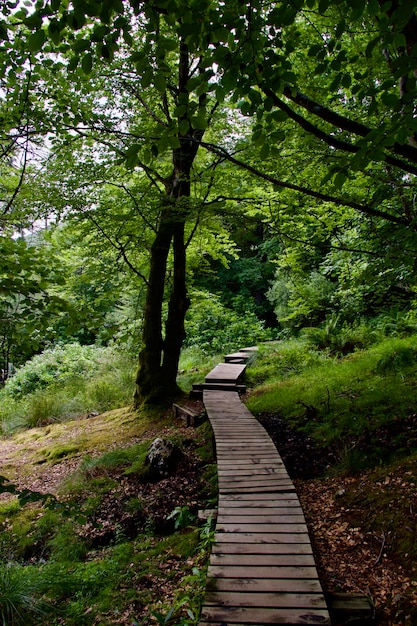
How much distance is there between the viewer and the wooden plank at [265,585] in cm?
258

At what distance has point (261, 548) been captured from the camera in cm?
304

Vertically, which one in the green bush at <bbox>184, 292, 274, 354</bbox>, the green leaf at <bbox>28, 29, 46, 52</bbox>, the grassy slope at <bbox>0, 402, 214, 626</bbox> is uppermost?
the green leaf at <bbox>28, 29, 46, 52</bbox>

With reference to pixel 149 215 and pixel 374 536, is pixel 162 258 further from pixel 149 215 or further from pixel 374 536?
pixel 374 536

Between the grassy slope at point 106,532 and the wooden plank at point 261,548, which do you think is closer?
the wooden plank at point 261,548

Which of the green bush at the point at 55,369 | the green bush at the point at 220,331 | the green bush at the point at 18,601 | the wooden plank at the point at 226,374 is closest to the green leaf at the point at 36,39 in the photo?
the green bush at the point at 18,601

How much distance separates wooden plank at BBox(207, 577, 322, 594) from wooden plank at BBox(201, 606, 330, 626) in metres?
0.16

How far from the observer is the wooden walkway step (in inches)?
95.0

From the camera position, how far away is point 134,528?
14.8ft

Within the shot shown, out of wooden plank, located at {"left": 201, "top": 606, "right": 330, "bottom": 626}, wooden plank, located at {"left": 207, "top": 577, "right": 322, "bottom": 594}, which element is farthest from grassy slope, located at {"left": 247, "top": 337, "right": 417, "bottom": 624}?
wooden plank, located at {"left": 201, "top": 606, "right": 330, "bottom": 626}

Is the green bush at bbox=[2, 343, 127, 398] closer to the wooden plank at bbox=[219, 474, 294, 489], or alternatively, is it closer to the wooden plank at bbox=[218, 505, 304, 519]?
the wooden plank at bbox=[219, 474, 294, 489]

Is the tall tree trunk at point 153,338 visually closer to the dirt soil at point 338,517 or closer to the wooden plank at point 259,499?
the dirt soil at point 338,517

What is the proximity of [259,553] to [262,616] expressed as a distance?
0.61 meters

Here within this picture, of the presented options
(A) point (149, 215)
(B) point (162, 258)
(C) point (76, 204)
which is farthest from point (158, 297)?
(C) point (76, 204)

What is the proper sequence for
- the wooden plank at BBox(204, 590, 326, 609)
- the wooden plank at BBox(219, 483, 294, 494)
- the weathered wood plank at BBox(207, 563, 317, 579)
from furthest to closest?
the wooden plank at BBox(219, 483, 294, 494) → the weathered wood plank at BBox(207, 563, 317, 579) → the wooden plank at BBox(204, 590, 326, 609)
